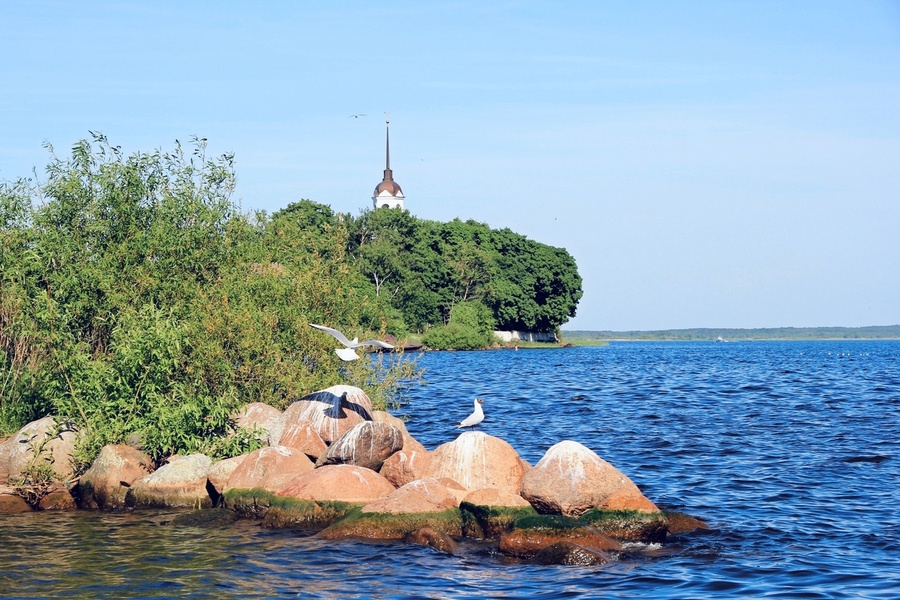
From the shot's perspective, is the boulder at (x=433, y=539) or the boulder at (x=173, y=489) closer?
the boulder at (x=433, y=539)

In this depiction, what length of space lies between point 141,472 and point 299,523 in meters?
4.51

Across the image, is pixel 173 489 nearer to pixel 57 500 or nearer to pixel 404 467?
pixel 57 500

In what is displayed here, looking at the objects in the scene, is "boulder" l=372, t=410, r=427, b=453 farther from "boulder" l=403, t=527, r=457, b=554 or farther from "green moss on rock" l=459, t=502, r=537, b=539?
"boulder" l=403, t=527, r=457, b=554

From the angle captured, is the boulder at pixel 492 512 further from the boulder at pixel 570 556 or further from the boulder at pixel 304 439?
the boulder at pixel 304 439

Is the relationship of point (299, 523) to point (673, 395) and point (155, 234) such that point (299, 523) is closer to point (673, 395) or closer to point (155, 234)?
point (155, 234)

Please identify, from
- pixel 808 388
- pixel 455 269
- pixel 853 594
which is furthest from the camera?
A: pixel 455 269

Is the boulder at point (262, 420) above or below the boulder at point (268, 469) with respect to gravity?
above

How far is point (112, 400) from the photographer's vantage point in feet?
70.9

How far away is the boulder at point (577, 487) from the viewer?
655 inches

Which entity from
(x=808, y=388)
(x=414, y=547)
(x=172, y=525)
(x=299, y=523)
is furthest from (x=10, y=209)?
(x=808, y=388)

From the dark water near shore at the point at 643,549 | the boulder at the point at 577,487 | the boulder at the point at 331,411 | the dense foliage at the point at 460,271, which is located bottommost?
the dark water near shore at the point at 643,549

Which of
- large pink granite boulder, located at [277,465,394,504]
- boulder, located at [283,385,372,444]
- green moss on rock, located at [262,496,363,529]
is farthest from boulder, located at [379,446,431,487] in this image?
boulder, located at [283,385,372,444]

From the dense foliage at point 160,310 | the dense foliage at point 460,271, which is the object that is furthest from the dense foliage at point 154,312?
the dense foliage at point 460,271

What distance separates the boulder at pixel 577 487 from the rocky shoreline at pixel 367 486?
2cm
